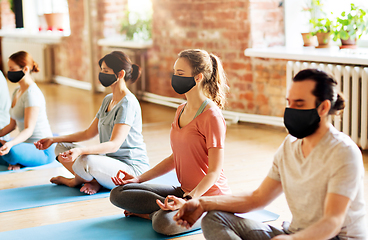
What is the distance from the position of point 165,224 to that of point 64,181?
1.11m

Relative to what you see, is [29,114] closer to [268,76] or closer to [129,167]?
[129,167]

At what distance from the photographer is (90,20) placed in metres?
7.21

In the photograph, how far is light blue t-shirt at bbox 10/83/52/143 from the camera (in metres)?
3.26

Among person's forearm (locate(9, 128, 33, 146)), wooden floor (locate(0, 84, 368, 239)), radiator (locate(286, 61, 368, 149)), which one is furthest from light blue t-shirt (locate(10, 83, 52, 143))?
radiator (locate(286, 61, 368, 149))

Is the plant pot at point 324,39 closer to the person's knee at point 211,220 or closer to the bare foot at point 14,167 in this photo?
the bare foot at point 14,167

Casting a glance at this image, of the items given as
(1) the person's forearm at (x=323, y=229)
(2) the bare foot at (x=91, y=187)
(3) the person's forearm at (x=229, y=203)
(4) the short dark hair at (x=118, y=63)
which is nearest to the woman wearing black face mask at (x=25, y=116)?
(2) the bare foot at (x=91, y=187)

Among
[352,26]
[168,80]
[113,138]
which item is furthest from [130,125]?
[168,80]

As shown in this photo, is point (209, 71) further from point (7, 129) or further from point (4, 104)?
point (4, 104)

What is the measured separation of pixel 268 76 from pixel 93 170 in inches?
104

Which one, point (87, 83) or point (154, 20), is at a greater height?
point (154, 20)

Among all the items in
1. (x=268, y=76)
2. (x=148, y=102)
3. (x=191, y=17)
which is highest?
(x=191, y=17)

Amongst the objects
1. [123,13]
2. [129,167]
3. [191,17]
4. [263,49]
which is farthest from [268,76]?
[123,13]

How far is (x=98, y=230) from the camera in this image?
226 cm

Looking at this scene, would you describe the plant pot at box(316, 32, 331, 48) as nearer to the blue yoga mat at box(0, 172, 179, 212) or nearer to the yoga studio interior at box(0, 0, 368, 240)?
the yoga studio interior at box(0, 0, 368, 240)
